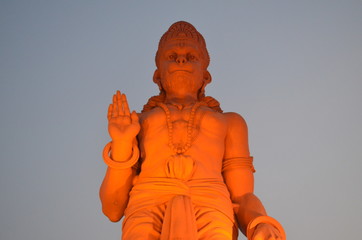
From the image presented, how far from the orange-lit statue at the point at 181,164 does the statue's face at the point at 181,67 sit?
0.05 feet

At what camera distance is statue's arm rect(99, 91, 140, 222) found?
6.79m

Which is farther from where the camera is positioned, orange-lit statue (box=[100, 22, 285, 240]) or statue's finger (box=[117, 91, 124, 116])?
statue's finger (box=[117, 91, 124, 116])

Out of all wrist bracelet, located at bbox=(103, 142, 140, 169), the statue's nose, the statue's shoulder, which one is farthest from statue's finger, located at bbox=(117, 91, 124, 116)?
the statue's shoulder

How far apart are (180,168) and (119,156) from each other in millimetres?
738

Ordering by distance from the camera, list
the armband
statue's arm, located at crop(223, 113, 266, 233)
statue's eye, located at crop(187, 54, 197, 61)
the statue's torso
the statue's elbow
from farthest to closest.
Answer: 1. statue's eye, located at crop(187, 54, 197, 61)
2. the armband
3. the statue's elbow
4. the statue's torso
5. statue's arm, located at crop(223, 113, 266, 233)

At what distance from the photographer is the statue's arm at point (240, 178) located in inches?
273

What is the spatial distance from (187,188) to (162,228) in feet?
2.18

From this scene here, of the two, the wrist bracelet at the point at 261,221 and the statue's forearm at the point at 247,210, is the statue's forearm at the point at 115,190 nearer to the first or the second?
the statue's forearm at the point at 247,210

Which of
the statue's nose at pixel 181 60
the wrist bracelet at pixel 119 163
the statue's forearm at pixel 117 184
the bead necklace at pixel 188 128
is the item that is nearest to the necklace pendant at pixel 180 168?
the bead necklace at pixel 188 128

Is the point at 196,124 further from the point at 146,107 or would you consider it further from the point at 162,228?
the point at 162,228

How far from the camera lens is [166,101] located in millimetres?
8102

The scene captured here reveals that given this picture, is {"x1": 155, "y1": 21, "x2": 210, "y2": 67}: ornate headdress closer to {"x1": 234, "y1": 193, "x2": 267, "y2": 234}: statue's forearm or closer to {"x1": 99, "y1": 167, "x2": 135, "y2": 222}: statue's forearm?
{"x1": 99, "y1": 167, "x2": 135, "y2": 222}: statue's forearm

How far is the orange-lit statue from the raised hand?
0.01 meters

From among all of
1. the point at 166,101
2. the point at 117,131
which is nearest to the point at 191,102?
the point at 166,101
